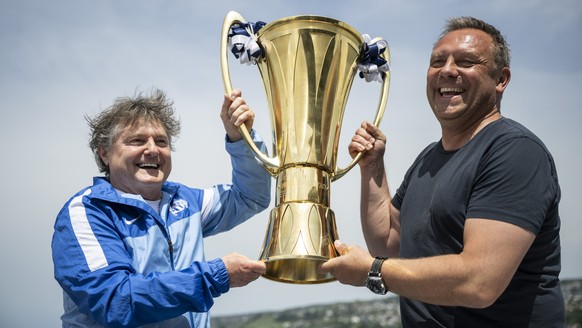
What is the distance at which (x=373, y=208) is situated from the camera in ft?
12.4

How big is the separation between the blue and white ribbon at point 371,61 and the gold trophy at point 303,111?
0.22 ft

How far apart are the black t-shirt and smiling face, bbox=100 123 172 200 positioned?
137cm

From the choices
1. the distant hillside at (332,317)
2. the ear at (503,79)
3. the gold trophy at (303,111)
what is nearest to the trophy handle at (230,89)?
the gold trophy at (303,111)

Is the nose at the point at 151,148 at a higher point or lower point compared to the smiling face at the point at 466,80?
lower

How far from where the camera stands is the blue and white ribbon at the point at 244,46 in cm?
354

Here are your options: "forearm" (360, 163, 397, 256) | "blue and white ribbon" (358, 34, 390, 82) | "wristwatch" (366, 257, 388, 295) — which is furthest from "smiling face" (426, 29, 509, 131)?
"wristwatch" (366, 257, 388, 295)

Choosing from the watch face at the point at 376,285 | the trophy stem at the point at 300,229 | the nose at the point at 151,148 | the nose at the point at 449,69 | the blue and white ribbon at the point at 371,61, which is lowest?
the watch face at the point at 376,285

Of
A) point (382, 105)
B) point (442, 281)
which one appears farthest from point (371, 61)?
point (442, 281)

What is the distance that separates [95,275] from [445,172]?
5.39 feet

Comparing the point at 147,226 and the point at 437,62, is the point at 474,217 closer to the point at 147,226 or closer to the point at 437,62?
Result: the point at 437,62

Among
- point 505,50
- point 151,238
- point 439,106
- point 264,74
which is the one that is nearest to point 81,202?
point 151,238

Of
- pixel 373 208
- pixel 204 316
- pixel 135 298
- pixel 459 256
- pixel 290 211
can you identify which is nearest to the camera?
Result: pixel 459 256

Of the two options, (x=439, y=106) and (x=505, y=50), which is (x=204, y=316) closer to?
(x=439, y=106)

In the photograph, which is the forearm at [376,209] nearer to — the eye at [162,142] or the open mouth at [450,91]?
the open mouth at [450,91]
